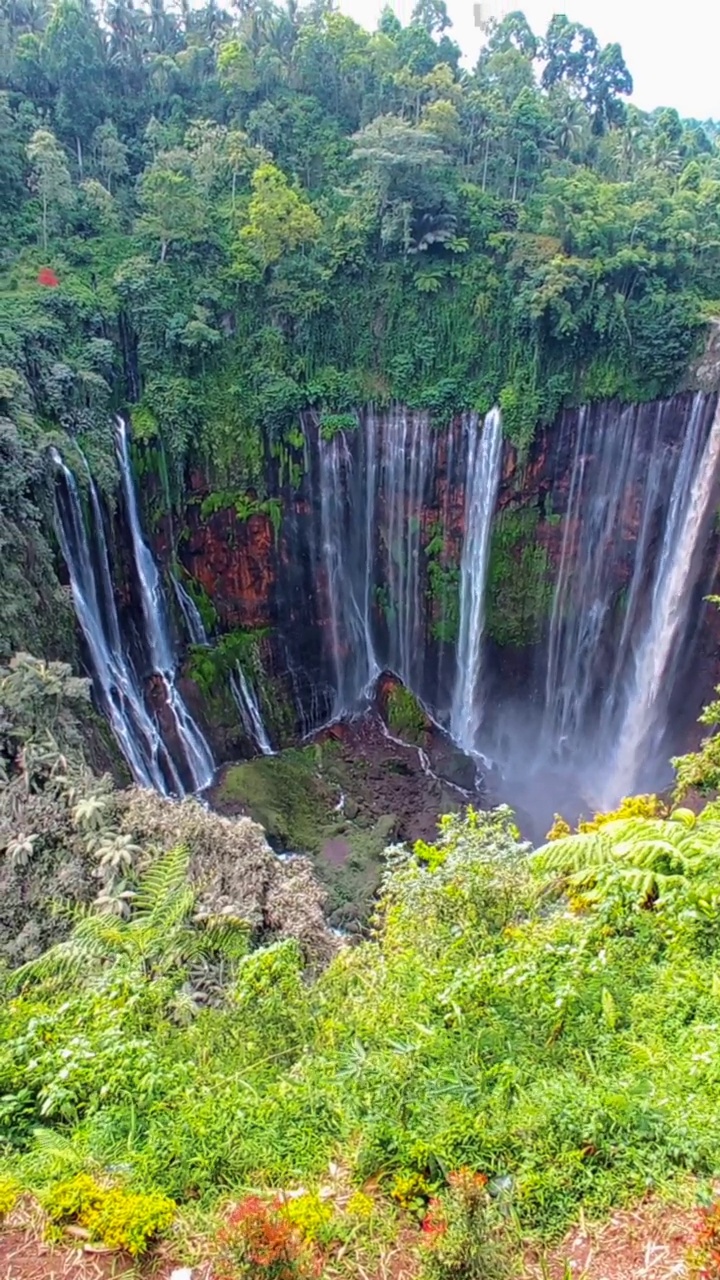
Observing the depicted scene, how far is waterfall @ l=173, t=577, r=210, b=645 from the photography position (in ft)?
54.4

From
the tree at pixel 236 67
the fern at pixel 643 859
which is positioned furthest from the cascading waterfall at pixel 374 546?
the fern at pixel 643 859

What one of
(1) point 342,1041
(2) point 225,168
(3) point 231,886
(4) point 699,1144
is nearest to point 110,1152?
(1) point 342,1041

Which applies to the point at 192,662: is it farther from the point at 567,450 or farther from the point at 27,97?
the point at 27,97

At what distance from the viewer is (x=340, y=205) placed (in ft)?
61.4

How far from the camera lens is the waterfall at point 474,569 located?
17.0 m

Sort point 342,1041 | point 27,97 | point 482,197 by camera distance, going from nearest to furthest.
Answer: point 342,1041 < point 482,197 < point 27,97

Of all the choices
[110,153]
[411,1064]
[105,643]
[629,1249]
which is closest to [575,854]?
[411,1064]

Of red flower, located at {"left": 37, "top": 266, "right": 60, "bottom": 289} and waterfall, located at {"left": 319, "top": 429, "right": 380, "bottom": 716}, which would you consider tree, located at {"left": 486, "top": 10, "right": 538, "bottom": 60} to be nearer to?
waterfall, located at {"left": 319, "top": 429, "right": 380, "bottom": 716}

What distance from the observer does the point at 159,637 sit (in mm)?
16047

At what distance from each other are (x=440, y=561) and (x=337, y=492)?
2.72 metres

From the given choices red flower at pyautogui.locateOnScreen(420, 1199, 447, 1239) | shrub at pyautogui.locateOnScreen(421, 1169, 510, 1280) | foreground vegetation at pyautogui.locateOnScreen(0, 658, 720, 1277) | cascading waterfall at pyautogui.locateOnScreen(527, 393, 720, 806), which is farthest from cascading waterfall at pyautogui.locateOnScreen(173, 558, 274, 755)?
shrub at pyautogui.locateOnScreen(421, 1169, 510, 1280)

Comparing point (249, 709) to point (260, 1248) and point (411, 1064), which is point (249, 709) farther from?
point (260, 1248)

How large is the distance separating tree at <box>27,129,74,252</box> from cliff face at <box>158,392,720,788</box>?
6714 millimetres

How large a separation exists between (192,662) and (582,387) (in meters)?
9.74
